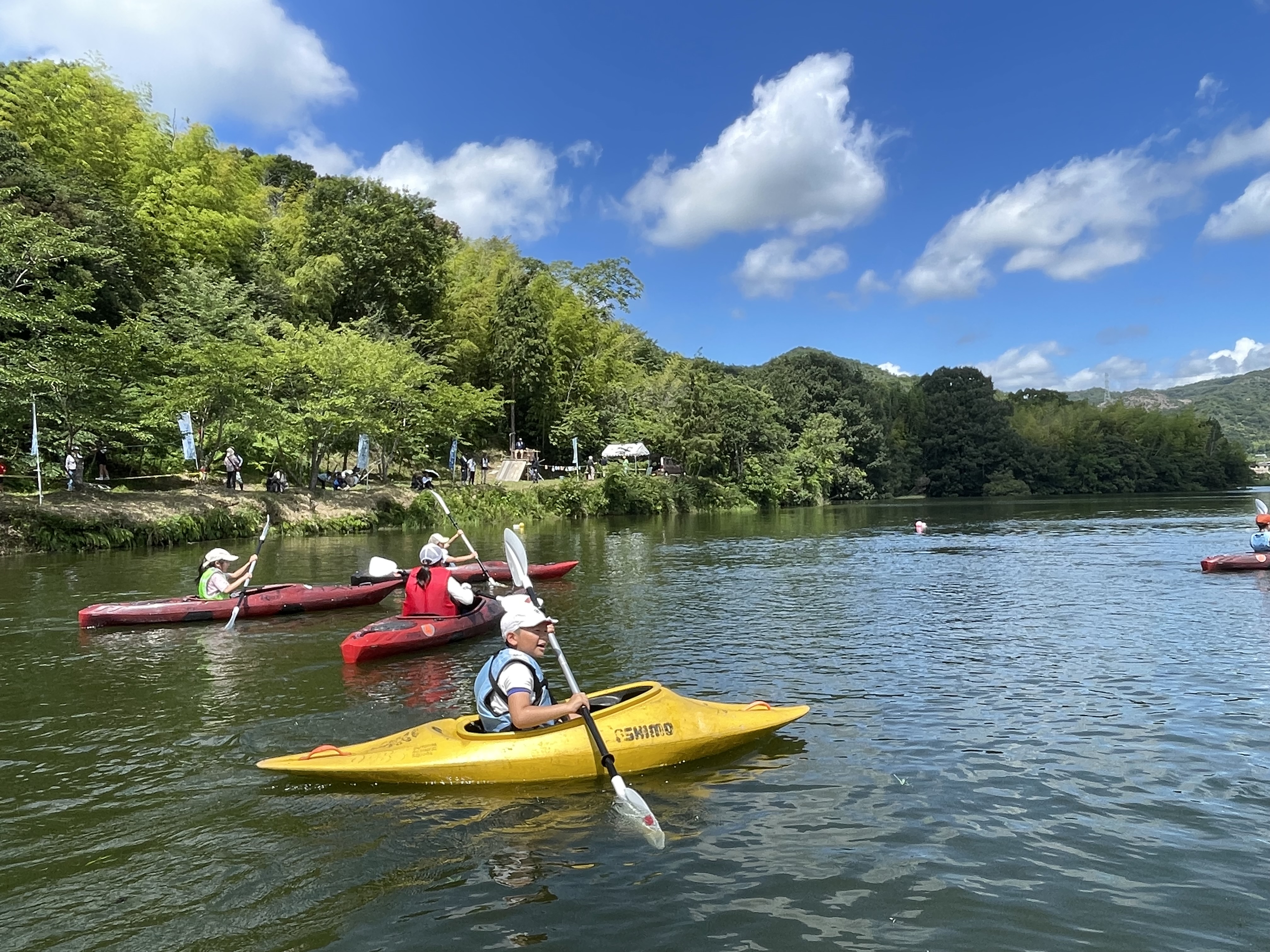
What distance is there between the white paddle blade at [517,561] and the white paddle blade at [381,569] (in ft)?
20.3

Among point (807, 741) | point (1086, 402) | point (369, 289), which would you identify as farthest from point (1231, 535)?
point (1086, 402)

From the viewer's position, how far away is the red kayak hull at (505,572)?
680 inches

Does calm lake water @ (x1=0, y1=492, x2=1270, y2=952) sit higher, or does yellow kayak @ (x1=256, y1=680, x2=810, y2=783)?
yellow kayak @ (x1=256, y1=680, x2=810, y2=783)

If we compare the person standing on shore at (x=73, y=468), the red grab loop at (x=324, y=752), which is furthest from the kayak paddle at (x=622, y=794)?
the person standing on shore at (x=73, y=468)

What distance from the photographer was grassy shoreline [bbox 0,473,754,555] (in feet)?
74.7

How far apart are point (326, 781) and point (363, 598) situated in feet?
28.4

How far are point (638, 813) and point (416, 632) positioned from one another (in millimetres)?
6367

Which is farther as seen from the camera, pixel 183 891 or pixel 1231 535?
pixel 1231 535

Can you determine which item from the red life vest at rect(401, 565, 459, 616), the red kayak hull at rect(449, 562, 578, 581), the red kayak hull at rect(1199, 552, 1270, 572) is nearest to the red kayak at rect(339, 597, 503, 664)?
the red life vest at rect(401, 565, 459, 616)

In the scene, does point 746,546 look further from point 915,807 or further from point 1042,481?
point 1042,481

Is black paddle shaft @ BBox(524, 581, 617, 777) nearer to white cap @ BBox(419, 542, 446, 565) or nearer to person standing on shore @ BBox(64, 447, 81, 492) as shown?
white cap @ BBox(419, 542, 446, 565)

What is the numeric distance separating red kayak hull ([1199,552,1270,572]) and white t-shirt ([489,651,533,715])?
1749 centimetres

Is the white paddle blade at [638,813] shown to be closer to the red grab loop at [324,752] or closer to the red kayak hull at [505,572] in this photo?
the red grab loop at [324,752]

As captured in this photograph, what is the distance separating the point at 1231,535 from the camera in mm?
26938
